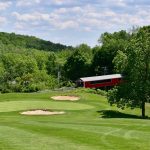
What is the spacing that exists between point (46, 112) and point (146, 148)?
33.9 m

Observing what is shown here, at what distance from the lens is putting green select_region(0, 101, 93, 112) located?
2104 inches

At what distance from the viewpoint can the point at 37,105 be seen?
56.3 meters

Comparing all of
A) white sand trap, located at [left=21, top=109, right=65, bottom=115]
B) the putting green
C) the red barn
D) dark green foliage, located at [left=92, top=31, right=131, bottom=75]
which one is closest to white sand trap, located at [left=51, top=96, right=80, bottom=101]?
the putting green

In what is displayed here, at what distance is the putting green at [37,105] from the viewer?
175 feet

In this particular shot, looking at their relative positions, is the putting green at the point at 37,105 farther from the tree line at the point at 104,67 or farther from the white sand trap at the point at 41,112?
the tree line at the point at 104,67

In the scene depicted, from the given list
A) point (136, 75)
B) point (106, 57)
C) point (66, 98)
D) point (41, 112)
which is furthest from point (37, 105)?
point (106, 57)

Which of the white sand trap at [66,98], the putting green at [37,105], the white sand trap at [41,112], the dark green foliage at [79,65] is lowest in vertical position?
the white sand trap at [41,112]

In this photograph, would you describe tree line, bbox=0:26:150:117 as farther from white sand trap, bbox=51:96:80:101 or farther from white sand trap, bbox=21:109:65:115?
white sand trap, bbox=51:96:80:101

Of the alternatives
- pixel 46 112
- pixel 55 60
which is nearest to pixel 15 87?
pixel 46 112

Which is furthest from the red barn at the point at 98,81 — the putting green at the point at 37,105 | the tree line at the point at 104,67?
the putting green at the point at 37,105

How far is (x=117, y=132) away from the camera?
77.0ft

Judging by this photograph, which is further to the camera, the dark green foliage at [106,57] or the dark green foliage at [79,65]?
the dark green foliage at [79,65]

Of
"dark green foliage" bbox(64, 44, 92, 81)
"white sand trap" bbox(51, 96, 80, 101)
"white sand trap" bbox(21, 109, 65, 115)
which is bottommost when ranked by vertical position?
"white sand trap" bbox(21, 109, 65, 115)

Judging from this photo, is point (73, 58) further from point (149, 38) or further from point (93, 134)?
point (93, 134)
